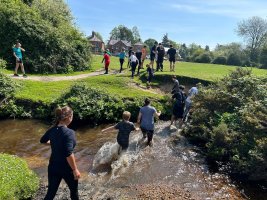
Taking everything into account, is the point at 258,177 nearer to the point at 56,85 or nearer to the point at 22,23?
the point at 56,85

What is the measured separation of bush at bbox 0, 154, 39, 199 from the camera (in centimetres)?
816

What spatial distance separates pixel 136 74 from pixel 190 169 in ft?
48.8

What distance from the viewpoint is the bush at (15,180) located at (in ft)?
26.8

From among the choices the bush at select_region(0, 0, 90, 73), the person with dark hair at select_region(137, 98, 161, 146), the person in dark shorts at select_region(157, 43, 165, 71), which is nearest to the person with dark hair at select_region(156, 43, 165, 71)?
the person in dark shorts at select_region(157, 43, 165, 71)

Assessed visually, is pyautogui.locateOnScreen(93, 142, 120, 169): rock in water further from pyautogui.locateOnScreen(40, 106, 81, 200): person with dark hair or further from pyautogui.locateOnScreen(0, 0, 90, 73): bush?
pyautogui.locateOnScreen(0, 0, 90, 73): bush

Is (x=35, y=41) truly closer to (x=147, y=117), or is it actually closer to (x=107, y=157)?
(x=147, y=117)

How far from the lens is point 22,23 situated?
2661cm

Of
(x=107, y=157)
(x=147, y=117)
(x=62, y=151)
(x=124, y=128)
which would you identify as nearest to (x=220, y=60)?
(x=147, y=117)

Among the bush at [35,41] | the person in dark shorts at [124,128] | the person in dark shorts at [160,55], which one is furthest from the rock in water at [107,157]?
the bush at [35,41]

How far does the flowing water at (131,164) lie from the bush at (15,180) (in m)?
0.46

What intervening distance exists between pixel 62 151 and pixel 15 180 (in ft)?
8.49

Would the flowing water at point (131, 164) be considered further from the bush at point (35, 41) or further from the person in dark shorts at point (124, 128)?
the bush at point (35, 41)

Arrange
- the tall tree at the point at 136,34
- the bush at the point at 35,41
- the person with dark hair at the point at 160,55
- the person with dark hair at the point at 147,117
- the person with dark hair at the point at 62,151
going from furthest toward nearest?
the tall tree at the point at 136,34 → the person with dark hair at the point at 160,55 → the bush at the point at 35,41 → the person with dark hair at the point at 147,117 → the person with dark hair at the point at 62,151

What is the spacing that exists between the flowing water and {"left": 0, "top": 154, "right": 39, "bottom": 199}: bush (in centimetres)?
46
